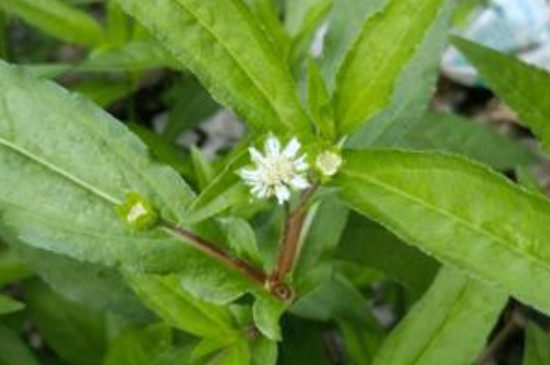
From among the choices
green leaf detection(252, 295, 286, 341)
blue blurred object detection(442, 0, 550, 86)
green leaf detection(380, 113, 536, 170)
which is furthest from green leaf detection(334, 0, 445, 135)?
blue blurred object detection(442, 0, 550, 86)

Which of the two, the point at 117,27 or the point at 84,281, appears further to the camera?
the point at 117,27

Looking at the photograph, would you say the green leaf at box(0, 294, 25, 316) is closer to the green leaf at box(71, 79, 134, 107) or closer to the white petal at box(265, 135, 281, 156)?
the white petal at box(265, 135, 281, 156)

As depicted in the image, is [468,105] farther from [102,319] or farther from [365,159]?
[365,159]

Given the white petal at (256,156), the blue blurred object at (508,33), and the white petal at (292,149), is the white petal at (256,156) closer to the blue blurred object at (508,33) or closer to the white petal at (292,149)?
the white petal at (292,149)

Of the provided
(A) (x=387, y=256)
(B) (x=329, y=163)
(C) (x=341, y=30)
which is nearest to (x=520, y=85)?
(C) (x=341, y=30)

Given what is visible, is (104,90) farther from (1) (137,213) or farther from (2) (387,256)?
(1) (137,213)

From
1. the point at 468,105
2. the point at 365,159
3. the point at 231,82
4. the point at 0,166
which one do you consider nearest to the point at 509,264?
the point at 365,159
